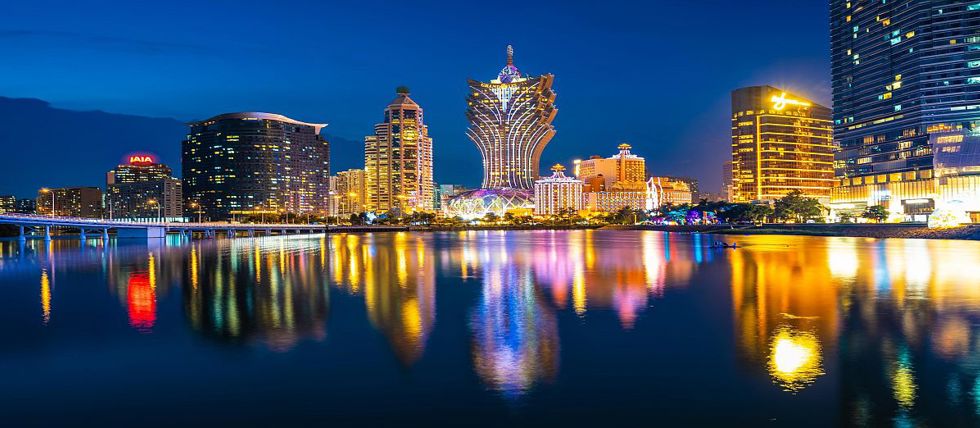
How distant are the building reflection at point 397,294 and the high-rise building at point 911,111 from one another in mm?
114649

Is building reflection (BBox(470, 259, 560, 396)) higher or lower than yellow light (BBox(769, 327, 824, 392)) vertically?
higher

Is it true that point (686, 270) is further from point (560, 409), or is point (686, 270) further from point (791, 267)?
point (560, 409)

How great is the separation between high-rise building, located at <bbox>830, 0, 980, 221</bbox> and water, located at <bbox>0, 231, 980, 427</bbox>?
115 meters

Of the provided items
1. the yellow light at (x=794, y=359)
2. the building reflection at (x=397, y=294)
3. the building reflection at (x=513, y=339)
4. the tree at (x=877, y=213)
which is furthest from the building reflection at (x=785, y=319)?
the tree at (x=877, y=213)

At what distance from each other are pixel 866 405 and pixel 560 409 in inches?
265

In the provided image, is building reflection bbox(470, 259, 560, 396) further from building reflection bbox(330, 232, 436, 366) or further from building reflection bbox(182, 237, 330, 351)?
building reflection bbox(182, 237, 330, 351)

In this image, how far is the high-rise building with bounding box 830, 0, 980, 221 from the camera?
141 m

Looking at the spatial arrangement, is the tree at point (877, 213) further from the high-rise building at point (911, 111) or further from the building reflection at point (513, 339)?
the building reflection at point (513, 339)

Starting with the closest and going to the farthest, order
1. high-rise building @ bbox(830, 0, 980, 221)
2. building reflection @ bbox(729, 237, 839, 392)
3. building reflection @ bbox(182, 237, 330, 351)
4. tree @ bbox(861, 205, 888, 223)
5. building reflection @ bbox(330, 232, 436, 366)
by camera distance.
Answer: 1. building reflection @ bbox(729, 237, 839, 392)
2. building reflection @ bbox(330, 232, 436, 366)
3. building reflection @ bbox(182, 237, 330, 351)
4. high-rise building @ bbox(830, 0, 980, 221)
5. tree @ bbox(861, 205, 888, 223)

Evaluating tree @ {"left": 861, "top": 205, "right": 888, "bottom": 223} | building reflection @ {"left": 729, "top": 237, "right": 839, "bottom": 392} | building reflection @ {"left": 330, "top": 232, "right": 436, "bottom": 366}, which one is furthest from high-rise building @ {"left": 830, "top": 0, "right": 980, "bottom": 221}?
building reflection @ {"left": 330, "top": 232, "right": 436, "bottom": 366}

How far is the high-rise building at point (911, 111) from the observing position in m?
141

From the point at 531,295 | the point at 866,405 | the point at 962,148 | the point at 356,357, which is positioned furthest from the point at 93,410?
the point at 962,148

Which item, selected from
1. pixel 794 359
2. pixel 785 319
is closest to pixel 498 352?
pixel 794 359

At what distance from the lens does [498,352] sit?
72.2 feet
